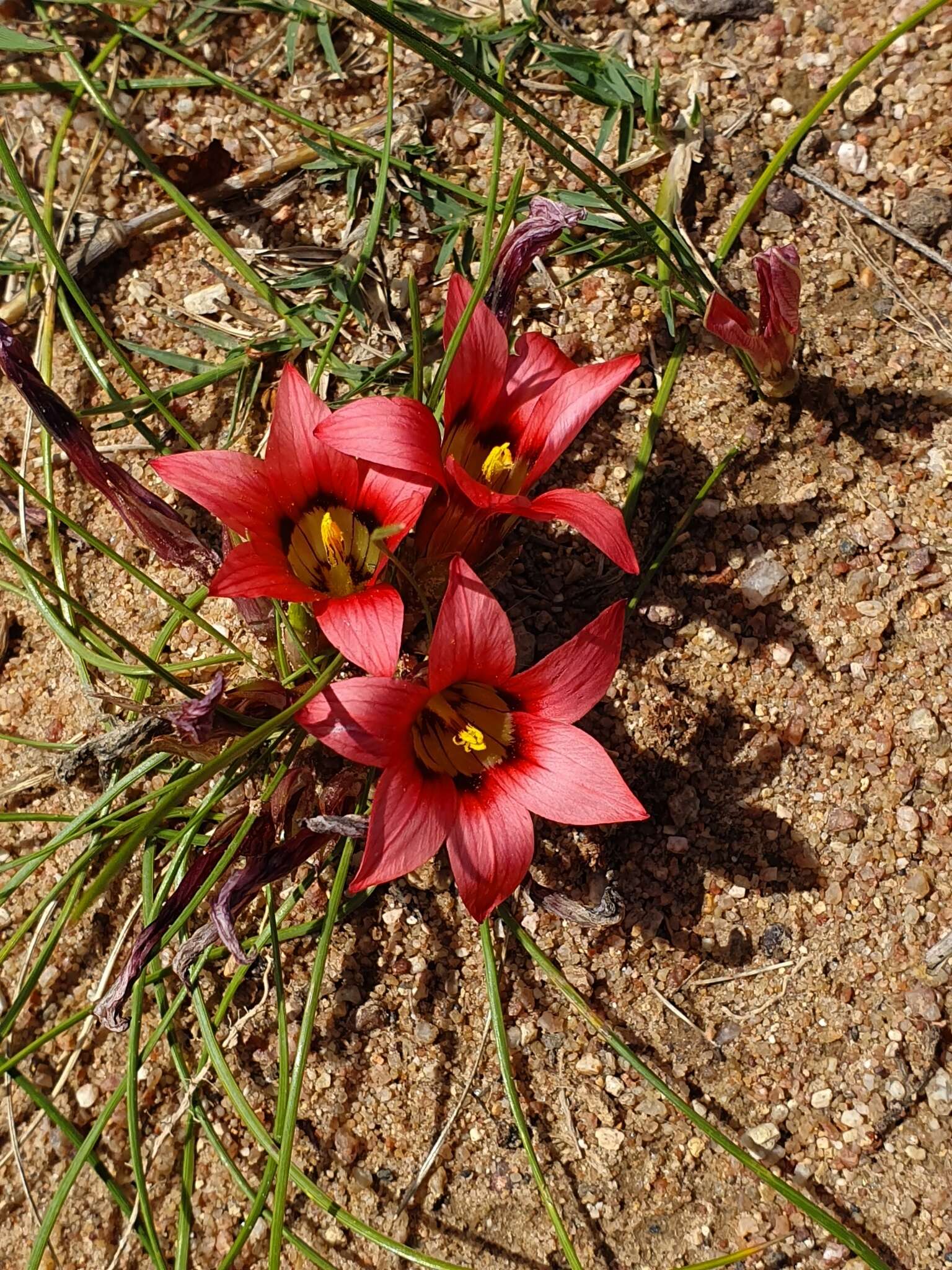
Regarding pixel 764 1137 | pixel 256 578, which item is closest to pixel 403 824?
pixel 256 578

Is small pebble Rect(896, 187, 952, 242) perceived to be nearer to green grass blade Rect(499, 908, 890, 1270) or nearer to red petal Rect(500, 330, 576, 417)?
red petal Rect(500, 330, 576, 417)

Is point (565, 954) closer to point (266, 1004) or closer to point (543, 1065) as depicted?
point (543, 1065)

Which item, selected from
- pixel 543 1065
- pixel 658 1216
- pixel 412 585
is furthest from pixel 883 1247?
pixel 412 585

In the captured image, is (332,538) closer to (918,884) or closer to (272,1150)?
(272,1150)

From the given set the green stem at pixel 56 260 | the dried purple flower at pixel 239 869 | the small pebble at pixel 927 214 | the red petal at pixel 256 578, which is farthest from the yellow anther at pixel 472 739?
the small pebble at pixel 927 214

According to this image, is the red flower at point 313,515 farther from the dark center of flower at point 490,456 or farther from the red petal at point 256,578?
the dark center of flower at point 490,456
